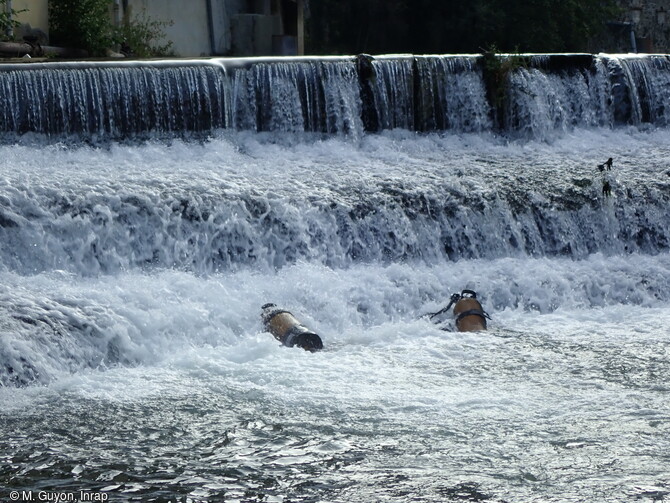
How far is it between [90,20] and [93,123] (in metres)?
Result: 5.85

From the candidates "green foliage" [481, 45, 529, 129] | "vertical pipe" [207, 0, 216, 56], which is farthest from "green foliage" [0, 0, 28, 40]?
"vertical pipe" [207, 0, 216, 56]

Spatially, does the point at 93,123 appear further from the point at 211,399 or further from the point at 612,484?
the point at 612,484

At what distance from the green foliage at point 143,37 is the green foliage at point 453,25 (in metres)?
7.06

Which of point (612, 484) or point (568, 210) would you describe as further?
point (568, 210)

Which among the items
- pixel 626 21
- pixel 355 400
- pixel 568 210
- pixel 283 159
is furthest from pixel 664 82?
pixel 626 21

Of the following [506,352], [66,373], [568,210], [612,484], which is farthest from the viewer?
[568,210]

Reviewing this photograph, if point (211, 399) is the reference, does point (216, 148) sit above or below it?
above

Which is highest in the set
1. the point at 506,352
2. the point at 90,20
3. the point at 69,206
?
the point at 90,20

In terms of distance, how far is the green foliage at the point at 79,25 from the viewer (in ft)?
54.6

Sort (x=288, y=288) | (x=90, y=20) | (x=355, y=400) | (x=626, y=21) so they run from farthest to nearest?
1. (x=626, y=21)
2. (x=90, y=20)
3. (x=288, y=288)
4. (x=355, y=400)

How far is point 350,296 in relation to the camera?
348 inches

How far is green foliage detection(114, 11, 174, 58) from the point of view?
17.8 meters

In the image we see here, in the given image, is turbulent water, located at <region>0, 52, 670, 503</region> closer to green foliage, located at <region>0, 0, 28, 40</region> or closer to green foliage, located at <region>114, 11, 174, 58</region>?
green foliage, located at <region>0, 0, 28, 40</region>

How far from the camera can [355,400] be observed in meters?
6.38
